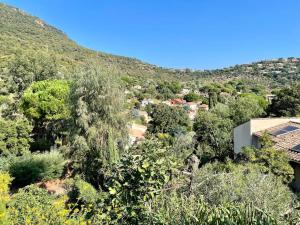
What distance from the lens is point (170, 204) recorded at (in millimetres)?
5207

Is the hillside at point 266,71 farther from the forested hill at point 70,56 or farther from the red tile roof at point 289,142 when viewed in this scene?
the red tile roof at point 289,142

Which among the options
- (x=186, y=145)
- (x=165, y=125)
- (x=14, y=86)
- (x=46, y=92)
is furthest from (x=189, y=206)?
(x=14, y=86)

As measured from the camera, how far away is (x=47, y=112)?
80.8 feet

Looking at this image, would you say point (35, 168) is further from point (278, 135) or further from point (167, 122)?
point (167, 122)

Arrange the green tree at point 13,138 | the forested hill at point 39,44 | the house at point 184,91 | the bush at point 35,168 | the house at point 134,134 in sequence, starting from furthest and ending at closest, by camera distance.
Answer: the house at point 184,91 → the forested hill at point 39,44 → the green tree at point 13,138 → the house at point 134,134 → the bush at point 35,168

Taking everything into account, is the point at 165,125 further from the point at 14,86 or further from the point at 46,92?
the point at 14,86

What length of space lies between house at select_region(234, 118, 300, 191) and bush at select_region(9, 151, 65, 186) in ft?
37.2

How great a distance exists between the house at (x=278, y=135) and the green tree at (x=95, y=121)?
7598 millimetres

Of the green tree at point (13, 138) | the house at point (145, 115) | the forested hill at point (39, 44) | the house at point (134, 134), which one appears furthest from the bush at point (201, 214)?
the forested hill at point (39, 44)

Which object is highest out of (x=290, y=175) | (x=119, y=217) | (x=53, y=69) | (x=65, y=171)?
(x=53, y=69)

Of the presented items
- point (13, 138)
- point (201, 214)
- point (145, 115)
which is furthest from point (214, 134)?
point (201, 214)

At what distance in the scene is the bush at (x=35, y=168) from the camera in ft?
59.8

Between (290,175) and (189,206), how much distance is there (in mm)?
10325

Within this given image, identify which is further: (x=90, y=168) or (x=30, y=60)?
(x=30, y=60)
